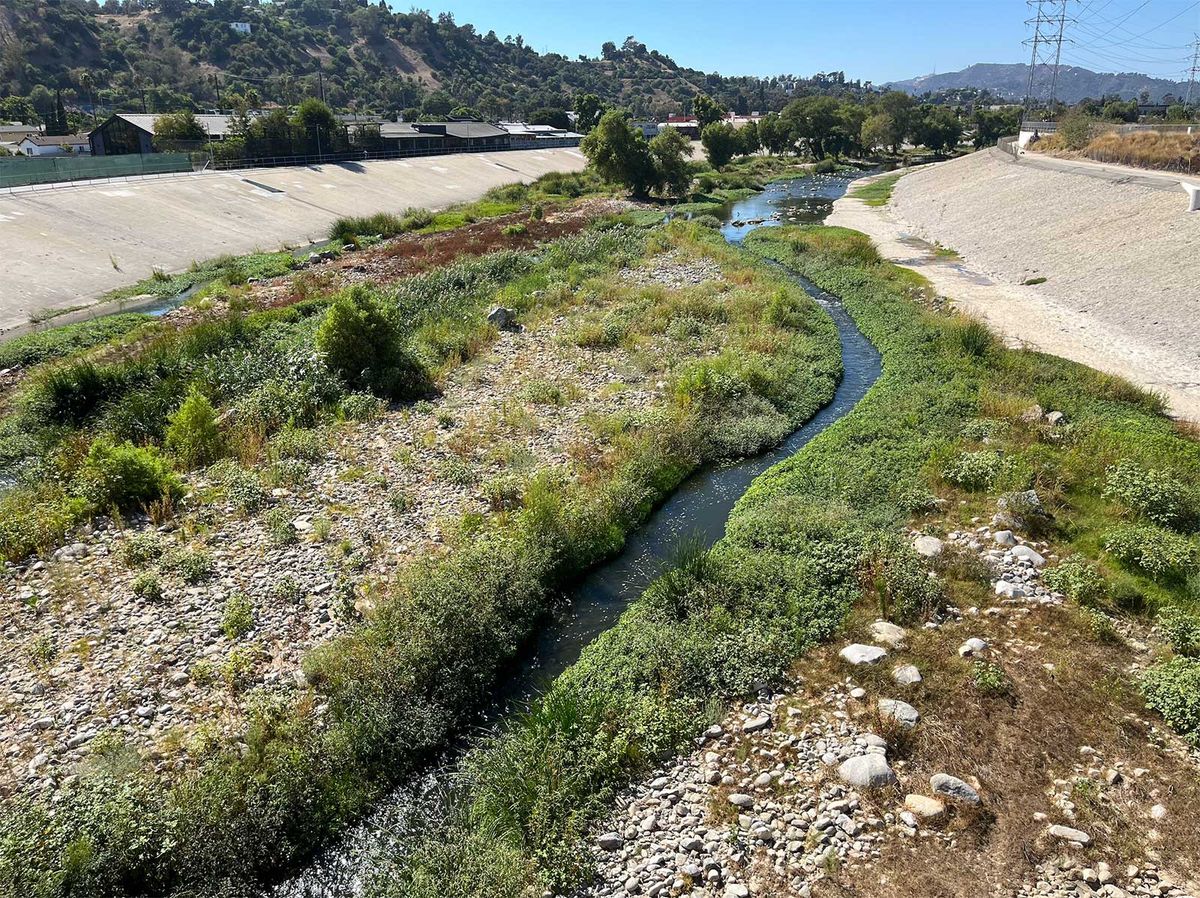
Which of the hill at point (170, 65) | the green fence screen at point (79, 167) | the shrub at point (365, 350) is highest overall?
the hill at point (170, 65)

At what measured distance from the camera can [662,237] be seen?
48.6 meters

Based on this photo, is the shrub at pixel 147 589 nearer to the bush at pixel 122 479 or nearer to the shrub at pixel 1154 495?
the bush at pixel 122 479

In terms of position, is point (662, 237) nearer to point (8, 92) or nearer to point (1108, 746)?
point (1108, 746)

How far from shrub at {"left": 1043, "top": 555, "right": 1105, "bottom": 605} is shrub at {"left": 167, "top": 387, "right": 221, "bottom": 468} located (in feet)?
66.8

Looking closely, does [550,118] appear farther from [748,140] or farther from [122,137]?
[122,137]

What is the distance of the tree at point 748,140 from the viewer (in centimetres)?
10731

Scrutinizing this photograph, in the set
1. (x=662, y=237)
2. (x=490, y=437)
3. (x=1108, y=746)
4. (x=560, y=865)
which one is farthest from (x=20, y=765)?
(x=662, y=237)

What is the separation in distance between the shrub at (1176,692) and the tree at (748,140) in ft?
351

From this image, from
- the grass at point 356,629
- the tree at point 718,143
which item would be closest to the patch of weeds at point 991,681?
the grass at point 356,629

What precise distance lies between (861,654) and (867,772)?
2626 mm

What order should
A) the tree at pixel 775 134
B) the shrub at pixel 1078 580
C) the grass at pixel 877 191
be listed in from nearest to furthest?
the shrub at pixel 1078 580
the grass at pixel 877 191
the tree at pixel 775 134

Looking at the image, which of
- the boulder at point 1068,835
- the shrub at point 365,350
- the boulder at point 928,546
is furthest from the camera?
the shrub at point 365,350

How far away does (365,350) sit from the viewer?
23688 millimetres

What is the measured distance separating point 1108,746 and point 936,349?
19215 millimetres
